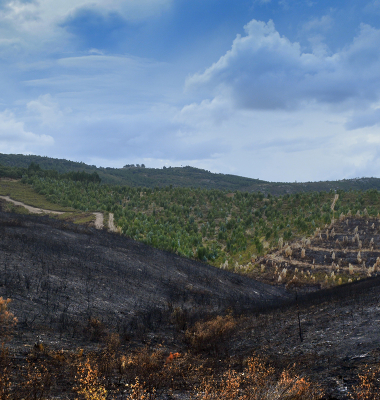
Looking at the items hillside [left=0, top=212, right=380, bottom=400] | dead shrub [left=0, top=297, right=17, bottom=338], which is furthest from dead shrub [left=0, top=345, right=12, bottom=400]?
dead shrub [left=0, top=297, right=17, bottom=338]

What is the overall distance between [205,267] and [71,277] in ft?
53.7

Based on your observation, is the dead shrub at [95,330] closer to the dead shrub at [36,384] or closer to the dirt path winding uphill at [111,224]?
the dead shrub at [36,384]

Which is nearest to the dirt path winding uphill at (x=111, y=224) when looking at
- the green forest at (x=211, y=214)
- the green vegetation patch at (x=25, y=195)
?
the green forest at (x=211, y=214)

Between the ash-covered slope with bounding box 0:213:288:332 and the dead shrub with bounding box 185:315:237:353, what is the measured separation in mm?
2335

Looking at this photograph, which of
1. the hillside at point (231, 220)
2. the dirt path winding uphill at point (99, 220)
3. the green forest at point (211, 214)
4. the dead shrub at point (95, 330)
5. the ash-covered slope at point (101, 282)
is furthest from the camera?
the green forest at point (211, 214)

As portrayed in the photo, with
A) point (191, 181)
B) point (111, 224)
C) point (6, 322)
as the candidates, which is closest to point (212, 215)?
point (111, 224)

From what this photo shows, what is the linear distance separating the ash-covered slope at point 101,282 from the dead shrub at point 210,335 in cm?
233

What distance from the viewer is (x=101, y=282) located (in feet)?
63.9

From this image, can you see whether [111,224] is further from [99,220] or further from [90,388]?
[90,388]

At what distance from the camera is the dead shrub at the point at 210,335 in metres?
12.6

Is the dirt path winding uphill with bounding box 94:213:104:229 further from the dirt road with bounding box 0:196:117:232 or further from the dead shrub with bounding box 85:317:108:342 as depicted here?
the dead shrub with bounding box 85:317:108:342

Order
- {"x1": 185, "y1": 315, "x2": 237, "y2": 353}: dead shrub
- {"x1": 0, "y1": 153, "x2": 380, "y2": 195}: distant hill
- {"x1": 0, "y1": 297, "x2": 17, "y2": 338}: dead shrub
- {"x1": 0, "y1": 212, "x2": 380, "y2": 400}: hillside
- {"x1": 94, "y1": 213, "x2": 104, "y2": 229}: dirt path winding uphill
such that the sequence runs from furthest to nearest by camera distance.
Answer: {"x1": 0, "y1": 153, "x2": 380, "y2": 195}: distant hill
{"x1": 94, "y1": 213, "x2": 104, "y2": 229}: dirt path winding uphill
{"x1": 185, "y1": 315, "x2": 237, "y2": 353}: dead shrub
{"x1": 0, "y1": 297, "x2": 17, "y2": 338}: dead shrub
{"x1": 0, "y1": 212, "x2": 380, "y2": 400}: hillside

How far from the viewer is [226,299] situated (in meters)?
23.1

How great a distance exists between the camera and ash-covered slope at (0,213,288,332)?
14.5m
